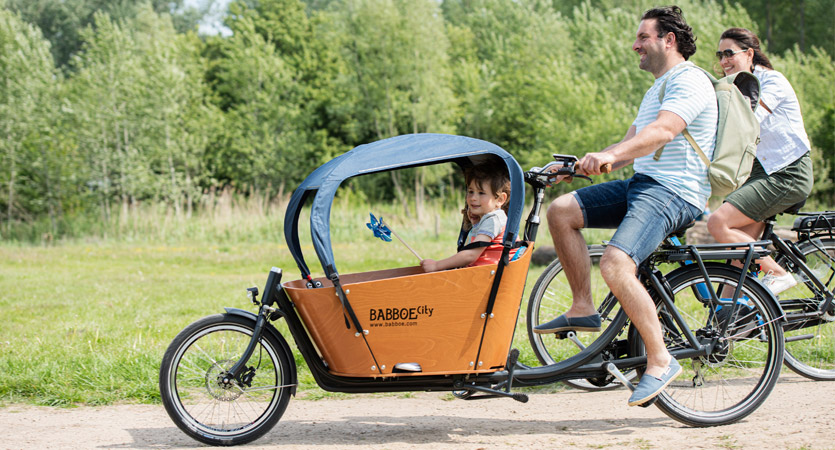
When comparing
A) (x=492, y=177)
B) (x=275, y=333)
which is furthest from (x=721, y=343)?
(x=275, y=333)

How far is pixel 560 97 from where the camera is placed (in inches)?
1089

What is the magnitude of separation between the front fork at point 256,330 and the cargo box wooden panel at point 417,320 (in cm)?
10

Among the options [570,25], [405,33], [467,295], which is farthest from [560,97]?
[467,295]

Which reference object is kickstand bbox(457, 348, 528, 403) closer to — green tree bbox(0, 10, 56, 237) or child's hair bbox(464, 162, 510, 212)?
child's hair bbox(464, 162, 510, 212)

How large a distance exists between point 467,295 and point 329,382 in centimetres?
83

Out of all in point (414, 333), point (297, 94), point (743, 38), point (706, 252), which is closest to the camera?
point (414, 333)

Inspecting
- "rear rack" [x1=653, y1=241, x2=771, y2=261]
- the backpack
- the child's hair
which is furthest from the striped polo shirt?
the child's hair

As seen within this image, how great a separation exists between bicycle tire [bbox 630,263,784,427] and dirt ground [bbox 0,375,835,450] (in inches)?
4.8

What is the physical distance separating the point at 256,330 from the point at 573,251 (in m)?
1.74

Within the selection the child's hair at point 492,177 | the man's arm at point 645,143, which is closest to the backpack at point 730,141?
the man's arm at point 645,143

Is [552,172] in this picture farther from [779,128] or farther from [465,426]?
[779,128]

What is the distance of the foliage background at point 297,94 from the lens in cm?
2256

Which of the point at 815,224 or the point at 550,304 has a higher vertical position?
the point at 815,224

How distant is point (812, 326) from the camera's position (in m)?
5.39
